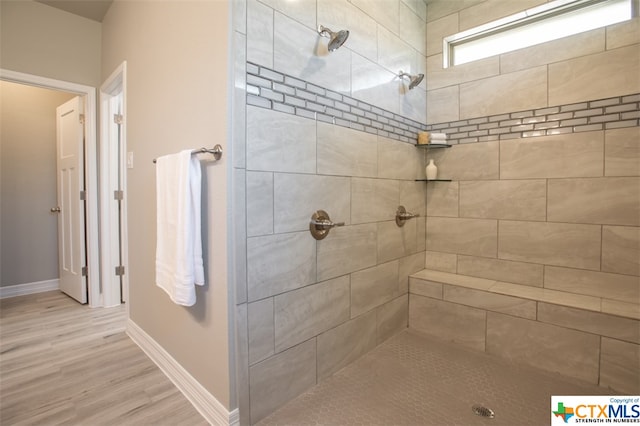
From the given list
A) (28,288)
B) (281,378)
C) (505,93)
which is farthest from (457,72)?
(28,288)

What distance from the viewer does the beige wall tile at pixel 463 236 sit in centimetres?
248

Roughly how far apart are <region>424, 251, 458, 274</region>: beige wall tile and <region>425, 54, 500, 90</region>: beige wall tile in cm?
145

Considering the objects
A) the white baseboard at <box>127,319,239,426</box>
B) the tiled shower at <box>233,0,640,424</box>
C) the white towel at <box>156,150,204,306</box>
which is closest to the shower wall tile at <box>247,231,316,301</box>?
the tiled shower at <box>233,0,640,424</box>

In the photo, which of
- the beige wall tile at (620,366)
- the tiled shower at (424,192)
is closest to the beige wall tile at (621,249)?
the tiled shower at (424,192)

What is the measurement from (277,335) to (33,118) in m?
3.81

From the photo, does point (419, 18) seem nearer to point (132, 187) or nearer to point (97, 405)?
point (132, 187)

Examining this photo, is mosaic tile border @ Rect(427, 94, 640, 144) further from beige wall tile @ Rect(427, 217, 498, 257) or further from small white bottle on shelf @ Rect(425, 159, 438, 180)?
beige wall tile @ Rect(427, 217, 498, 257)

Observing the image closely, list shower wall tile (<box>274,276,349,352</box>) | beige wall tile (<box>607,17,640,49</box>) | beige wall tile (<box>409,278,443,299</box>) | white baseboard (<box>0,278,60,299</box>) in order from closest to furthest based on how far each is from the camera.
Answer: shower wall tile (<box>274,276,349,352</box>) < beige wall tile (<box>607,17,640,49</box>) < beige wall tile (<box>409,278,443,299</box>) < white baseboard (<box>0,278,60,299</box>)

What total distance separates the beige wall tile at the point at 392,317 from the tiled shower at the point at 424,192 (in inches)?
0.6

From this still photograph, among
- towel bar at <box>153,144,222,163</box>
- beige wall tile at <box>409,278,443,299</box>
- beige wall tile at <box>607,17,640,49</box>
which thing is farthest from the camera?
beige wall tile at <box>409,278,443,299</box>

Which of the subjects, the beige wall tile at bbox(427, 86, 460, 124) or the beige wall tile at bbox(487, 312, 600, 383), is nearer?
the beige wall tile at bbox(487, 312, 600, 383)

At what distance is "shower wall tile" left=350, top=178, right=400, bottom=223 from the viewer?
2.01 metres

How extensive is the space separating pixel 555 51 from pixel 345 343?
245 cm

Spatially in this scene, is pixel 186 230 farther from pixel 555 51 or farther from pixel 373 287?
pixel 555 51
